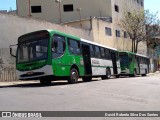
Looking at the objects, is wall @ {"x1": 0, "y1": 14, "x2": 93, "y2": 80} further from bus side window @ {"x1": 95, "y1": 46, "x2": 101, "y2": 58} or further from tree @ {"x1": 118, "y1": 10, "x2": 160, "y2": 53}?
tree @ {"x1": 118, "y1": 10, "x2": 160, "y2": 53}

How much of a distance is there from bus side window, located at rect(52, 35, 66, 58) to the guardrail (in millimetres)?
7058

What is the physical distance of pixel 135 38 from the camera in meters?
53.7

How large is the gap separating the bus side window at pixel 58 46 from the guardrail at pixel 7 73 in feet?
23.2

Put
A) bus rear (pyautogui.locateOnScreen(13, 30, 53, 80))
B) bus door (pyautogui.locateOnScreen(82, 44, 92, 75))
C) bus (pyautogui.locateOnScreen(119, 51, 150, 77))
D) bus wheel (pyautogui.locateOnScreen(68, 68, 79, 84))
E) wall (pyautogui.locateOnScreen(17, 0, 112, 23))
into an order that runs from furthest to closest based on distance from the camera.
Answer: wall (pyautogui.locateOnScreen(17, 0, 112, 23)) < bus (pyautogui.locateOnScreen(119, 51, 150, 77)) < bus door (pyautogui.locateOnScreen(82, 44, 92, 75)) < bus wheel (pyautogui.locateOnScreen(68, 68, 79, 84)) < bus rear (pyautogui.locateOnScreen(13, 30, 53, 80))

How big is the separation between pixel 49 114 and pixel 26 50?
941 centimetres

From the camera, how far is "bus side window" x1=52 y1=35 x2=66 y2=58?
16.9 metres

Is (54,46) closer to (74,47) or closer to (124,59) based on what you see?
(74,47)

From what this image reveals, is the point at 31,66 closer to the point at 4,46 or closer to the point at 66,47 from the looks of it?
the point at 66,47

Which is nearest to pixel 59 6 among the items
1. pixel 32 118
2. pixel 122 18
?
pixel 122 18

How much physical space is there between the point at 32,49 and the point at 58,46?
4.38 feet

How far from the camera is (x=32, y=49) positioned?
56.2 ft

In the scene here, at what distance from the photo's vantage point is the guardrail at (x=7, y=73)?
23.2m

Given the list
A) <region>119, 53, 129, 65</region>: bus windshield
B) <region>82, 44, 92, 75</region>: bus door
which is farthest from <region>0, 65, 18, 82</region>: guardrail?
<region>119, 53, 129, 65</region>: bus windshield

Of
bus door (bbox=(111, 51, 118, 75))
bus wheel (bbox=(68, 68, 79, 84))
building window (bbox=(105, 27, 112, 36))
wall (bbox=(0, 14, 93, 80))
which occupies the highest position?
building window (bbox=(105, 27, 112, 36))
